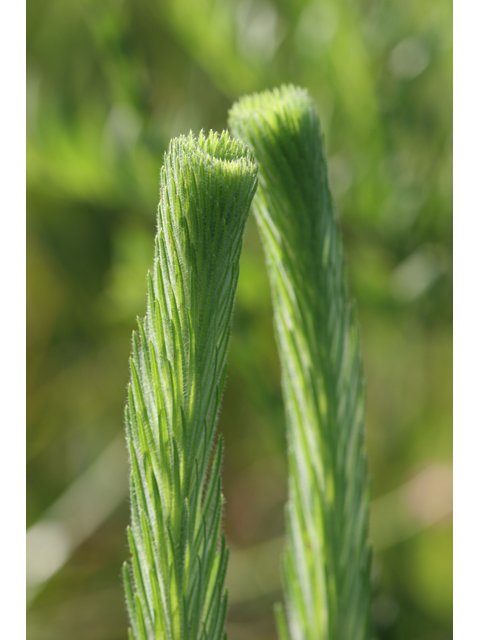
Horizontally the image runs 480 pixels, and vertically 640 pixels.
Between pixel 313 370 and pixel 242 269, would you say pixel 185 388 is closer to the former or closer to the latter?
pixel 313 370

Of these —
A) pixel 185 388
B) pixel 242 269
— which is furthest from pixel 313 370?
pixel 242 269

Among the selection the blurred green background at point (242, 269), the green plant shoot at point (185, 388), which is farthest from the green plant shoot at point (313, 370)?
the blurred green background at point (242, 269)

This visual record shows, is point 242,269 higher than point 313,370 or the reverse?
higher

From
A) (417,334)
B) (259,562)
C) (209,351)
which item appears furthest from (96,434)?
(209,351)

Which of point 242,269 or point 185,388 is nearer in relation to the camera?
point 185,388

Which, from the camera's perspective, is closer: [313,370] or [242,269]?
[313,370]

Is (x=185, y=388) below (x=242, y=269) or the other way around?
below

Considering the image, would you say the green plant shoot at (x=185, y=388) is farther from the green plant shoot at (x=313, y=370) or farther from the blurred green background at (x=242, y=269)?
Answer: the blurred green background at (x=242, y=269)

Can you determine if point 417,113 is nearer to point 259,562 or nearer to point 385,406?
→ point 385,406
